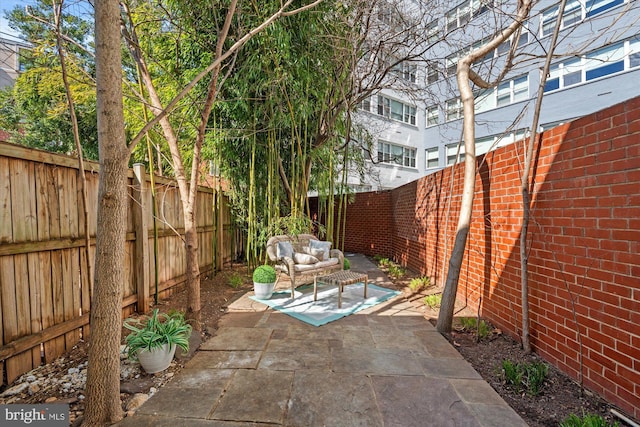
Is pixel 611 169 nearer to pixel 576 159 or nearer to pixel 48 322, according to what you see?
pixel 576 159

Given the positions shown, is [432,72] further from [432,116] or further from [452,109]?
[432,116]

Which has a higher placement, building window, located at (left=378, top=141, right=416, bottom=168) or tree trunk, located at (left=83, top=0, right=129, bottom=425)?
building window, located at (left=378, top=141, right=416, bottom=168)

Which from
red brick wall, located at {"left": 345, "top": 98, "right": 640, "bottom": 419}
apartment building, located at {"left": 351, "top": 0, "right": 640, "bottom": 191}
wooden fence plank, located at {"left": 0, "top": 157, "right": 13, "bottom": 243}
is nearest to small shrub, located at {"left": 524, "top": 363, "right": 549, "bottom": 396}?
red brick wall, located at {"left": 345, "top": 98, "right": 640, "bottom": 419}

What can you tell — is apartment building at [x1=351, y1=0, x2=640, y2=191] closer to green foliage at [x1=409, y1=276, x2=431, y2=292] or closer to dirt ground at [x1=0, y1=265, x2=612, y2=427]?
green foliage at [x1=409, y1=276, x2=431, y2=292]

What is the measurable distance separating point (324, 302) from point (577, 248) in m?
2.55

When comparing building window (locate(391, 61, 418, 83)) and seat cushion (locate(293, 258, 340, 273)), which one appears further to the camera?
building window (locate(391, 61, 418, 83))

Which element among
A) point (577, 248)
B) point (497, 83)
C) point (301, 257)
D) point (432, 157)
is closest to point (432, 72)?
point (497, 83)

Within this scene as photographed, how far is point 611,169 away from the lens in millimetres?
1613

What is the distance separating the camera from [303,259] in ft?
13.3

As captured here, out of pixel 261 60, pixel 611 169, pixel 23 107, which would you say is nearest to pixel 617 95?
pixel 611 169

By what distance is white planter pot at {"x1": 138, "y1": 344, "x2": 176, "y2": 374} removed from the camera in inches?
74.2

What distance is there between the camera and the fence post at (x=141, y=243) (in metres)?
2.92

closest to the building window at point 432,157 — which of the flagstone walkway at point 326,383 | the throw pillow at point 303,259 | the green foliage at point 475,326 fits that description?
the throw pillow at point 303,259

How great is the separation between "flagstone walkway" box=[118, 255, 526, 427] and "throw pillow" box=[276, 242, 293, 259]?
48.5 inches
